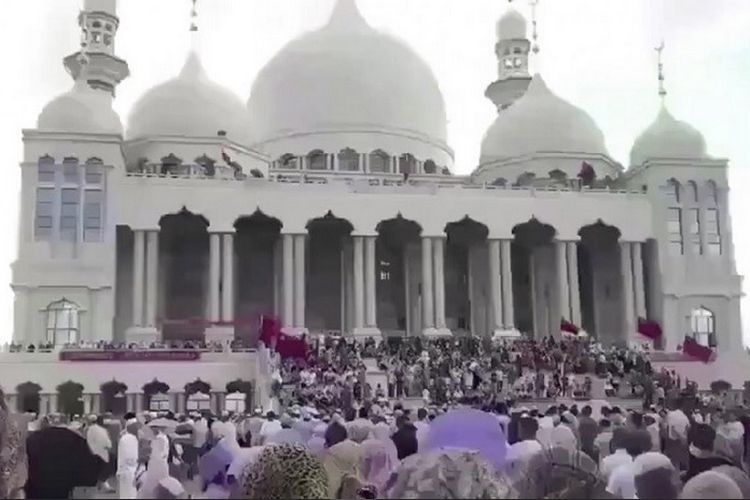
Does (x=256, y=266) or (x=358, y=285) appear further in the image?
(x=256, y=266)

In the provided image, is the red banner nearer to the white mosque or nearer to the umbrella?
the white mosque

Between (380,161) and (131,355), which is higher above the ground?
(380,161)

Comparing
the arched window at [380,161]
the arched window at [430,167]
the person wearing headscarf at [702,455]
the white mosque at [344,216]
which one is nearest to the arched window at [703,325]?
the white mosque at [344,216]

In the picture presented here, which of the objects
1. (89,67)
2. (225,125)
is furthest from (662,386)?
(89,67)

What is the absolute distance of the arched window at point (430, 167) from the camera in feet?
180

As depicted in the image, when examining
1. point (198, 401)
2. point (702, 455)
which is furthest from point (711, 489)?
point (198, 401)

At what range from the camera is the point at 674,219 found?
4784 centimetres

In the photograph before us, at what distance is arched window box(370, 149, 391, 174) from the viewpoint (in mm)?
52938

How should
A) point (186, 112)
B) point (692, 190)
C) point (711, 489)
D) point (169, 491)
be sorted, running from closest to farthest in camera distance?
point (711, 489)
point (169, 491)
point (692, 190)
point (186, 112)

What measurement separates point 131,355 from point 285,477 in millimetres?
32440

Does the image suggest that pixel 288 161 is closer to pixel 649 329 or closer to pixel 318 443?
pixel 649 329

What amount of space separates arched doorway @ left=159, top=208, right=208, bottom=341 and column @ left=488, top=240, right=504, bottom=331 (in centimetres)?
1289

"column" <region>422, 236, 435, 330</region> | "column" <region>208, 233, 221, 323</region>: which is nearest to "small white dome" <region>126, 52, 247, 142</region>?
"column" <region>208, 233, 221, 323</region>

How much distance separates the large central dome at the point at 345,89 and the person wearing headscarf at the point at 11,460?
43198mm
